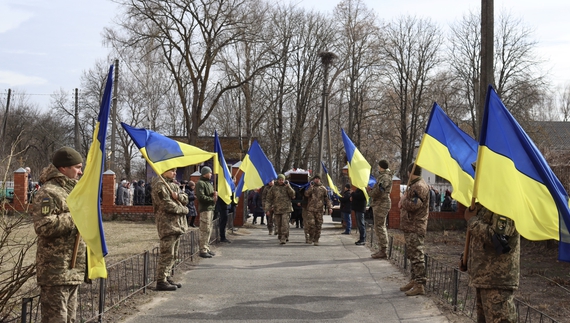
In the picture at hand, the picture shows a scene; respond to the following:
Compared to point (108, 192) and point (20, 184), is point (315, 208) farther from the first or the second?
point (20, 184)

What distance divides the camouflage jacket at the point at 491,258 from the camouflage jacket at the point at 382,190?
679 cm

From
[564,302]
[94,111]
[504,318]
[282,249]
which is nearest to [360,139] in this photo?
[94,111]

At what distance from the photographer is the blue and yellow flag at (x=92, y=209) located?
552 centimetres

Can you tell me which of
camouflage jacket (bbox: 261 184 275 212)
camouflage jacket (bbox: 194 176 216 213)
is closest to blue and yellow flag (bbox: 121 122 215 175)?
camouflage jacket (bbox: 194 176 216 213)

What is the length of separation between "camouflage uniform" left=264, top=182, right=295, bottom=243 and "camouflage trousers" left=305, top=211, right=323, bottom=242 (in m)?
0.60

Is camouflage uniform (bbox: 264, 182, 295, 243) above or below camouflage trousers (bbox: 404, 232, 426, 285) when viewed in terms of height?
above

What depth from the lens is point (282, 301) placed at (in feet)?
28.7

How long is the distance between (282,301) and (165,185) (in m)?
2.61

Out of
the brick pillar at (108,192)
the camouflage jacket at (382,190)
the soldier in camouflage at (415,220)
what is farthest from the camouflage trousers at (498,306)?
the brick pillar at (108,192)

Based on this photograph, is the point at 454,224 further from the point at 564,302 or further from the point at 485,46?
the point at 564,302

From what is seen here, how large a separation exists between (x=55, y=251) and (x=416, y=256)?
229 inches

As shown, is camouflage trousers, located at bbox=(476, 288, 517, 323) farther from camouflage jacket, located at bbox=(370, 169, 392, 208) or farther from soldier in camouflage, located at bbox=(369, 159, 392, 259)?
soldier in camouflage, located at bbox=(369, 159, 392, 259)

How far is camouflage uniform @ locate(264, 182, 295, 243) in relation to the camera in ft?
53.3

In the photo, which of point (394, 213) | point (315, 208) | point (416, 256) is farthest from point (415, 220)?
point (394, 213)
